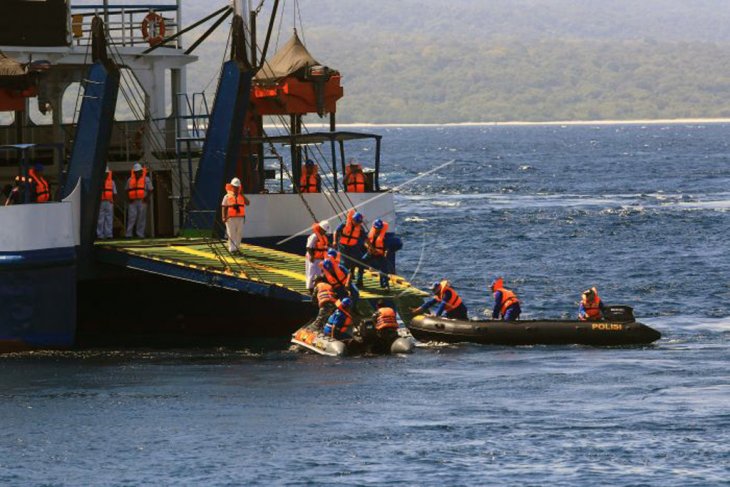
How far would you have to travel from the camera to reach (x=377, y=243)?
3459 cm

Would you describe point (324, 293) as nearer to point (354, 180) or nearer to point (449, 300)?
point (449, 300)

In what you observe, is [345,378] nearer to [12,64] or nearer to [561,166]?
[12,64]

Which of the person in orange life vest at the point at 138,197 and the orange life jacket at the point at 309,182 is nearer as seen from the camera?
the person in orange life vest at the point at 138,197

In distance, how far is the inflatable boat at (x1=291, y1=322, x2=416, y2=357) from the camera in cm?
3262

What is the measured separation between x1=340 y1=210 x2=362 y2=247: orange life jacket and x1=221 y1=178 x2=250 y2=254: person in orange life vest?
2262 millimetres

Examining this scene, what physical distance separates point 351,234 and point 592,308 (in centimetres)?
539

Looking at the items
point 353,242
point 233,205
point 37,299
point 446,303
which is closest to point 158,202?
point 233,205

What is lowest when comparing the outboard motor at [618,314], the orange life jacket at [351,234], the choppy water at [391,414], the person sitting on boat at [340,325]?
the choppy water at [391,414]

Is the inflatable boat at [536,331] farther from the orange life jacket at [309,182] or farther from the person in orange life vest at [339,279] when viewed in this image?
the orange life jacket at [309,182]

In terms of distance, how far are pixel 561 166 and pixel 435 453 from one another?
391 ft

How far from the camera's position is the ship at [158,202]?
32.5 m

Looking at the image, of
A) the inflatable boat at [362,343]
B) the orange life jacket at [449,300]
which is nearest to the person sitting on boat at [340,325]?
the inflatable boat at [362,343]

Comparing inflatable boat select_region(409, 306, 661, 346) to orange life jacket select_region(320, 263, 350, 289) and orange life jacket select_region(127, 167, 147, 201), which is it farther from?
orange life jacket select_region(127, 167, 147, 201)

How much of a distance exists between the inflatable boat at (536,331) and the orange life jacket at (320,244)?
2.46 m
